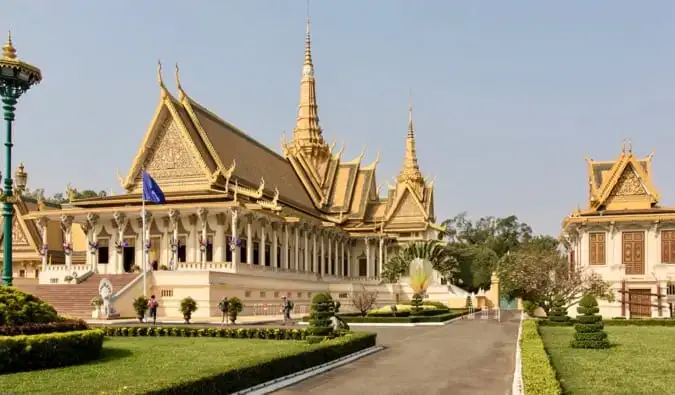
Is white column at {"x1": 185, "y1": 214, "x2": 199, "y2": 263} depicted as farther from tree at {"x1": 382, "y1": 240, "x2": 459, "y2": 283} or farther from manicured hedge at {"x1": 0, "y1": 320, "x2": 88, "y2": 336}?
manicured hedge at {"x1": 0, "y1": 320, "x2": 88, "y2": 336}

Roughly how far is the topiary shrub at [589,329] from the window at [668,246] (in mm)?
24439

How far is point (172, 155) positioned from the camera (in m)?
41.0

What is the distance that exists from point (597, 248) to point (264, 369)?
3306 centimetres

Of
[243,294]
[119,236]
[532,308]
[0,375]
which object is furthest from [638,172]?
[0,375]

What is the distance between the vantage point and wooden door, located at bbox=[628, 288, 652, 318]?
38.0 metres

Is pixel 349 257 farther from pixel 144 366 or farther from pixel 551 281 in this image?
pixel 144 366

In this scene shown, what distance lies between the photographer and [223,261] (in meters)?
37.8

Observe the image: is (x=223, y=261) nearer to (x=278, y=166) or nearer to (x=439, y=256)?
(x=278, y=166)

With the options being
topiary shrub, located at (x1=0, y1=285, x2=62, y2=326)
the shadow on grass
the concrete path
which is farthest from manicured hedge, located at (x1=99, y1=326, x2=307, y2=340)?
topiary shrub, located at (x1=0, y1=285, x2=62, y2=326)

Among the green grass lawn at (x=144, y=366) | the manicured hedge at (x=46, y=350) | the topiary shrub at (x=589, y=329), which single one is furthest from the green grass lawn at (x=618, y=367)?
the manicured hedge at (x=46, y=350)

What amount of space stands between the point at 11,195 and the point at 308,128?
4529cm

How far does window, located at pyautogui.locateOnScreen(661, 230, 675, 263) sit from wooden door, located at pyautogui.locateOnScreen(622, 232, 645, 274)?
100 cm

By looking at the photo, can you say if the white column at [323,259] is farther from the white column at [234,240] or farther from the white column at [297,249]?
the white column at [234,240]

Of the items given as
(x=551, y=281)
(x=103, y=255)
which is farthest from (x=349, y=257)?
(x=551, y=281)
